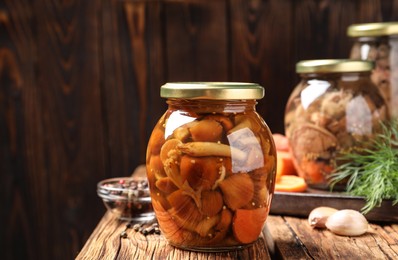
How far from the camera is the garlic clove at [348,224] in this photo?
92 centimetres

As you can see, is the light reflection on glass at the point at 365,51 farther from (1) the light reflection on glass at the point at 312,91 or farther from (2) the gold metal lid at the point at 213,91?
(2) the gold metal lid at the point at 213,91

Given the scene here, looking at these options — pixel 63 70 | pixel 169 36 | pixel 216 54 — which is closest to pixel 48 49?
pixel 63 70

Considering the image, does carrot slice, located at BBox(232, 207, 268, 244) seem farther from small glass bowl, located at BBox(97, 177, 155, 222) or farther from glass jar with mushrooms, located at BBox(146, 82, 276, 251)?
small glass bowl, located at BBox(97, 177, 155, 222)

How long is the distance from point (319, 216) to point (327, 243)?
76 mm

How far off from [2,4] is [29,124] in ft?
Answer: 0.97

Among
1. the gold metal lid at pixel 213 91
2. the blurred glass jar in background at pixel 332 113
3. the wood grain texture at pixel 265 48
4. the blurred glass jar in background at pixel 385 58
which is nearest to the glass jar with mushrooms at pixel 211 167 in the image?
the gold metal lid at pixel 213 91

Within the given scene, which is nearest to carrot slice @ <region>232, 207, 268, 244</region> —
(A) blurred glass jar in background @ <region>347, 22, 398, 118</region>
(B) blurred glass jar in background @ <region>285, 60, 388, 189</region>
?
(B) blurred glass jar in background @ <region>285, 60, 388, 189</region>

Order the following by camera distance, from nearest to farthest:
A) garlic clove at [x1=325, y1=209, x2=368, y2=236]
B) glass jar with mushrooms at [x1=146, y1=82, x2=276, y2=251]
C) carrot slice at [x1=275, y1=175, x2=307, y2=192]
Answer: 1. glass jar with mushrooms at [x1=146, y1=82, x2=276, y2=251]
2. garlic clove at [x1=325, y1=209, x2=368, y2=236]
3. carrot slice at [x1=275, y1=175, x2=307, y2=192]

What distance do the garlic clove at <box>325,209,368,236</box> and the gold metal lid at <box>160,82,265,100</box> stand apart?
0.75ft

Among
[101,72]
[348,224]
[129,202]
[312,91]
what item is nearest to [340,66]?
[312,91]

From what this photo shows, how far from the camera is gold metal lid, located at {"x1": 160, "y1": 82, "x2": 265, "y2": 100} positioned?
819 millimetres

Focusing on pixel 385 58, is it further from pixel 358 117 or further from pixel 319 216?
pixel 319 216

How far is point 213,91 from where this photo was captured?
0.82 m

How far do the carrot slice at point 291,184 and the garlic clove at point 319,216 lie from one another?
0.10 meters
